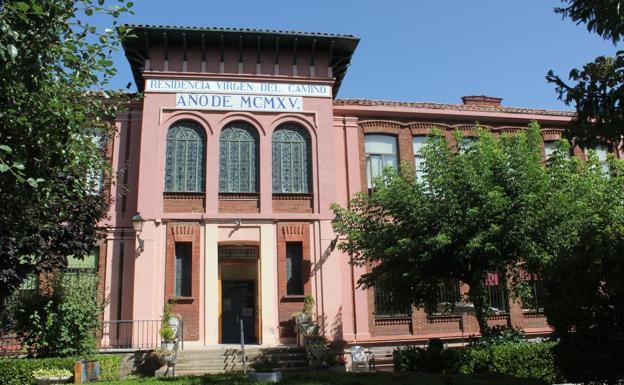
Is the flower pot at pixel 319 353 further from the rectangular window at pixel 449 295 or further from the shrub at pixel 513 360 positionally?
the shrub at pixel 513 360

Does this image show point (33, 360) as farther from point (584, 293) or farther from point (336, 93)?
point (336, 93)

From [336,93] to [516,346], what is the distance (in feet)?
39.6

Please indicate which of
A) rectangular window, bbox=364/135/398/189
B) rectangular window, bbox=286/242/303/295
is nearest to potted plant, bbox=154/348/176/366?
rectangular window, bbox=286/242/303/295

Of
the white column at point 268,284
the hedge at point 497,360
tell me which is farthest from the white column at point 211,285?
the hedge at point 497,360

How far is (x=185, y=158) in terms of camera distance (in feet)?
60.1

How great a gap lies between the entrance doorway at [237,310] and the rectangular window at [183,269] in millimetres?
1554

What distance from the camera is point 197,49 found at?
18.9 m

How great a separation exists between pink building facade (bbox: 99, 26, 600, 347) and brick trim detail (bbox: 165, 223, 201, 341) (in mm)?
31

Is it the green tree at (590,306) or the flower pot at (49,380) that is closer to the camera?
the green tree at (590,306)

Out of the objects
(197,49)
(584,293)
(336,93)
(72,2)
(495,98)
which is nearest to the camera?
(72,2)

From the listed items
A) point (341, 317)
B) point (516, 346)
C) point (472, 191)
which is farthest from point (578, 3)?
point (341, 317)

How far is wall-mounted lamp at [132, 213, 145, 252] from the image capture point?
16.6 metres

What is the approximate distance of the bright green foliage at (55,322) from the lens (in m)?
14.0

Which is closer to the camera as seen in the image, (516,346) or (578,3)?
(578,3)
